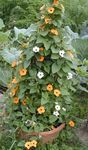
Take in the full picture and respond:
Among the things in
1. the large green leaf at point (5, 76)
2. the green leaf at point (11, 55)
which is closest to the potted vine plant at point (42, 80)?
the green leaf at point (11, 55)

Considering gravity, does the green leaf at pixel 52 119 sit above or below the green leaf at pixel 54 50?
below

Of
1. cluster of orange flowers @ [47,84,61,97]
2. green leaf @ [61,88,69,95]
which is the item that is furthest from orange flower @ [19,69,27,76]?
green leaf @ [61,88,69,95]

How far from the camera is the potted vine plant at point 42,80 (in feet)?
11.2

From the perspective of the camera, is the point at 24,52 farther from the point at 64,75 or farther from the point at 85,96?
the point at 85,96

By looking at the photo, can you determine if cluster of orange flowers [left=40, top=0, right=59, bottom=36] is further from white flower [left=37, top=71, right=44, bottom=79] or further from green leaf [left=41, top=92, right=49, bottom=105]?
green leaf [left=41, top=92, right=49, bottom=105]

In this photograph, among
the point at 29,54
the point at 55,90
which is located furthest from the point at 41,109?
the point at 29,54

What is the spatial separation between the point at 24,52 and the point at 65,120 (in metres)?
0.77

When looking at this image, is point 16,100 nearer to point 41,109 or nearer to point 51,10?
point 41,109

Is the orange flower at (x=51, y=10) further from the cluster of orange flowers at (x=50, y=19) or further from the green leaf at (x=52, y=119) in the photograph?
the green leaf at (x=52, y=119)

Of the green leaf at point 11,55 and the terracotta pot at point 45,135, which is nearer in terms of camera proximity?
the terracotta pot at point 45,135

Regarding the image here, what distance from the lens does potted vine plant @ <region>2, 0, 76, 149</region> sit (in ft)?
Result: 11.2

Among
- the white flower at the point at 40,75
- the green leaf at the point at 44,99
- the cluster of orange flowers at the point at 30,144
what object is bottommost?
the cluster of orange flowers at the point at 30,144

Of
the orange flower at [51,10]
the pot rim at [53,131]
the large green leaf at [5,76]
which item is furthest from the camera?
the large green leaf at [5,76]

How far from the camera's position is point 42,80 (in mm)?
3510
